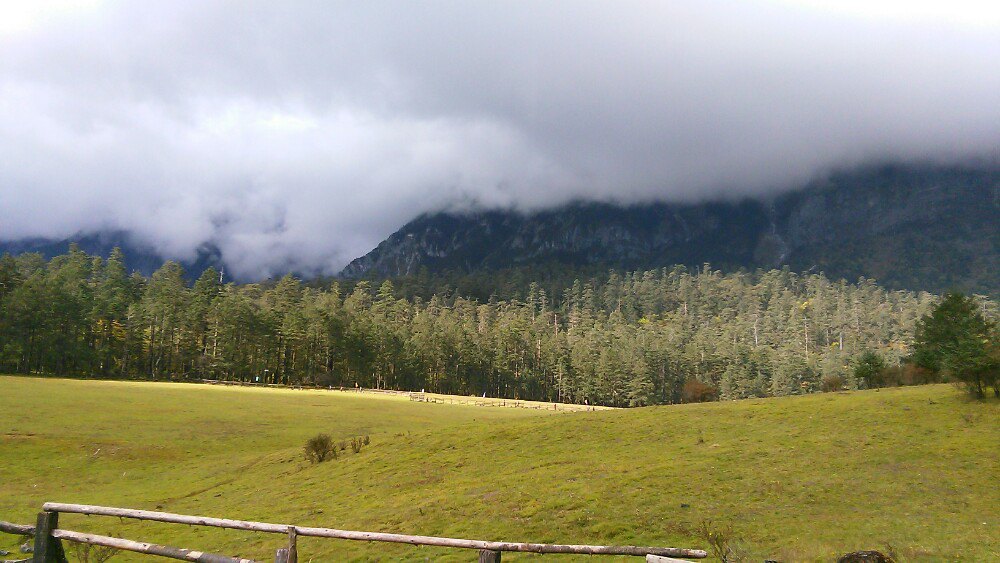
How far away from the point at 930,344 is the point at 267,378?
13309cm

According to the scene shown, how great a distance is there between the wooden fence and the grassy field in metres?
9.28

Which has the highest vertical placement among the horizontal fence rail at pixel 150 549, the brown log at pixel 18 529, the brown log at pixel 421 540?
the brown log at pixel 421 540

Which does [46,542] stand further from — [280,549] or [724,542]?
[724,542]

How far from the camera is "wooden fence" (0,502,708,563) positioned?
382 inches

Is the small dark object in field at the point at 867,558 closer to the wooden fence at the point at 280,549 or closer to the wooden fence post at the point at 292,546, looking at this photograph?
the wooden fence at the point at 280,549

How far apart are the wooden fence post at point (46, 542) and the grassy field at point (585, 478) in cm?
901

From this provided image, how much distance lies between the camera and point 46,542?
37.9ft

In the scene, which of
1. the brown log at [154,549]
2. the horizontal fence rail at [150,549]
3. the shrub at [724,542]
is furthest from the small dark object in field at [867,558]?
the brown log at [154,549]

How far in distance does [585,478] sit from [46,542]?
22527 mm

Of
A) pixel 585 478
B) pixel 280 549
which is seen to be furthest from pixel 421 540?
pixel 585 478

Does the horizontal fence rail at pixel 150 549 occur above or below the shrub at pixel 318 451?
above

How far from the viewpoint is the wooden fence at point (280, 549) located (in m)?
9.70

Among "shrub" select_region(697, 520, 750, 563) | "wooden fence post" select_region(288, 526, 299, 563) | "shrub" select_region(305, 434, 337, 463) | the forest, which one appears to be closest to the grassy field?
"shrub" select_region(697, 520, 750, 563)

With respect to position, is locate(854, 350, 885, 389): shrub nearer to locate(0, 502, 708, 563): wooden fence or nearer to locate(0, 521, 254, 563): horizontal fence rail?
locate(0, 502, 708, 563): wooden fence
